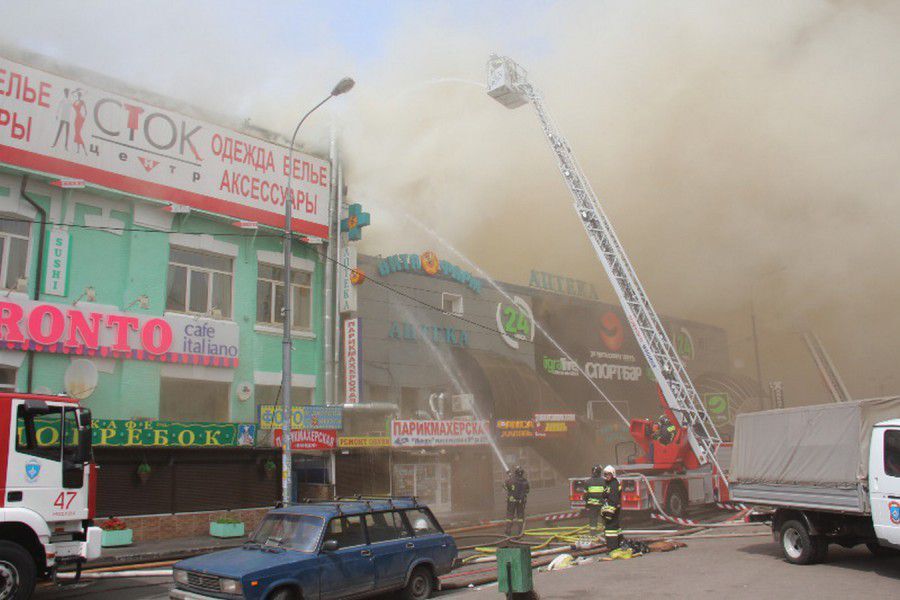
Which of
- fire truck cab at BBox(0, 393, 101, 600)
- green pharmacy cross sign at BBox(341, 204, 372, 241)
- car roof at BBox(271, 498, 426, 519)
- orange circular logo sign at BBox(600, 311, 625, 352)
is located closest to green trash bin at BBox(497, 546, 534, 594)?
car roof at BBox(271, 498, 426, 519)

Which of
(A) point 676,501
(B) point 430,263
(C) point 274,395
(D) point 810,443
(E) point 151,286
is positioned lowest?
(A) point 676,501

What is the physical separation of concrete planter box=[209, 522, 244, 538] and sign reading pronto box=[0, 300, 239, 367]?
14.7 ft

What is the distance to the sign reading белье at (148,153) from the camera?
687 inches

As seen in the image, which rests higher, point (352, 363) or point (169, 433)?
point (352, 363)

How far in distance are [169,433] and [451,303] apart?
1327 cm

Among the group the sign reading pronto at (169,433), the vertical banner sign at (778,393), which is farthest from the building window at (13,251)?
the vertical banner sign at (778,393)

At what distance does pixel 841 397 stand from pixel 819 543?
14112mm

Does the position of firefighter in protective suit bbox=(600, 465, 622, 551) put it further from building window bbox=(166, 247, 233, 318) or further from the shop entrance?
building window bbox=(166, 247, 233, 318)

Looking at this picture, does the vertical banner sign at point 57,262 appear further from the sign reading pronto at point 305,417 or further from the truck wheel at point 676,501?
the truck wheel at point 676,501

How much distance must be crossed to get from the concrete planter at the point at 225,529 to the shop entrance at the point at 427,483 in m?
6.50

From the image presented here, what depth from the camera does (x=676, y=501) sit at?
63.3 feet

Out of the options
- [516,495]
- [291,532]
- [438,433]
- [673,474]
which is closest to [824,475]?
[291,532]

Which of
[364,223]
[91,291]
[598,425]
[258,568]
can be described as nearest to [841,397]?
[598,425]

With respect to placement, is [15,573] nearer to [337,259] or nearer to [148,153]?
[148,153]
